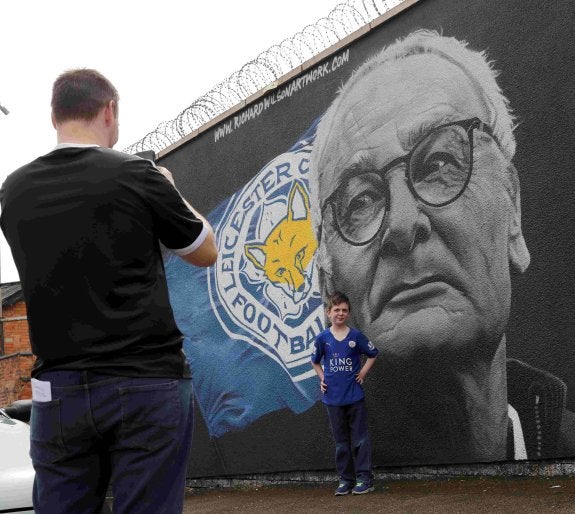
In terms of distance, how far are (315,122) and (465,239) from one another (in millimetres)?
2155

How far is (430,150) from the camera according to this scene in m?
6.11

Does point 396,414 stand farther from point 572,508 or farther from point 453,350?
point 572,508

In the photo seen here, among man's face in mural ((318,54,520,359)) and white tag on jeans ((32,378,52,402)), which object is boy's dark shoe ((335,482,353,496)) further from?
white tag on jeans ((32,378,52,402))

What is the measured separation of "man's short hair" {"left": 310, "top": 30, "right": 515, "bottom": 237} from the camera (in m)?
5.61

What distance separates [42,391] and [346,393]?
4.39m

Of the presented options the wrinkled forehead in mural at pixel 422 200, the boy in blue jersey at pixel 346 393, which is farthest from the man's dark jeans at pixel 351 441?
the wrinkled forehead in mural at pixel 422 200

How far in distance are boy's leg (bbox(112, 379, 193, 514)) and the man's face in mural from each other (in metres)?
3.84

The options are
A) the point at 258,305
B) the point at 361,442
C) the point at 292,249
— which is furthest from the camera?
the point at 258,305

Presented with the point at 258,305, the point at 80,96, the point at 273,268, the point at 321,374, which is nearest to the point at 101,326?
the point at 80,96

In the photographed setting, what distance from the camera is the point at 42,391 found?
221cm

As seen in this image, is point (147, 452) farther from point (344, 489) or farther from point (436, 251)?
point (344, 489)

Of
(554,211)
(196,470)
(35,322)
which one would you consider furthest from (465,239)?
(196,470)

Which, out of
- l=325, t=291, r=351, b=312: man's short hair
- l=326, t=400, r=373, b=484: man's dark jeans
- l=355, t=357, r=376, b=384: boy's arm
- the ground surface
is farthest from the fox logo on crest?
the ground surface

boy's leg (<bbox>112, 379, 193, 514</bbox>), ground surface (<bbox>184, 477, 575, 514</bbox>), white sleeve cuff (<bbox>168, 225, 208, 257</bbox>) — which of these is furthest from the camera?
ground surface (<bbox>184, 477, 575, 514</bbox>)
